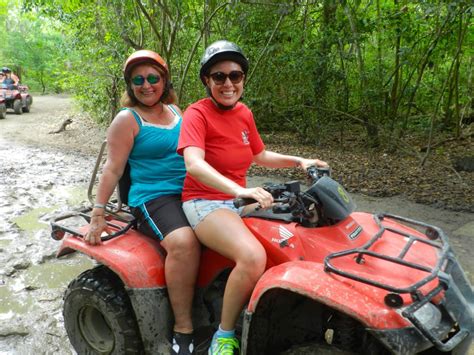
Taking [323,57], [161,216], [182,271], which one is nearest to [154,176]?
[161,216]

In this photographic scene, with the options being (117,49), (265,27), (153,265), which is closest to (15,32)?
(117,49)

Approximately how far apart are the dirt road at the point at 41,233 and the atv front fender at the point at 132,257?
37.2 inches

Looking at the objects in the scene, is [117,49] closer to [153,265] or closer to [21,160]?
[21,160]

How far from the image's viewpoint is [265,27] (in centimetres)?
896

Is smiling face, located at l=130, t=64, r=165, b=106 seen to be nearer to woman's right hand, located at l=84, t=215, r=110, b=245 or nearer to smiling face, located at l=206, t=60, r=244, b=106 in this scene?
smiling face, located at l=206, t=60, r=244, b=106

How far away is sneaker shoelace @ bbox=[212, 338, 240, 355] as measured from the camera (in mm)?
2162

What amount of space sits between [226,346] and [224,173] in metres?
0.97

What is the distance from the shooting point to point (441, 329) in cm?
174

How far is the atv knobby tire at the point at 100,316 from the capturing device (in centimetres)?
261

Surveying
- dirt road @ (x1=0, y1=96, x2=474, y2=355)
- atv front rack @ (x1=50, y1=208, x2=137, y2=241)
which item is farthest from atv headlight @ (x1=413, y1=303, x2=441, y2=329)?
dirt road @ (x1=0, y1=96, x2=474, y2=355)

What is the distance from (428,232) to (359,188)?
402 cm

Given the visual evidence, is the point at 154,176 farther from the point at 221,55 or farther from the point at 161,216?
the point at 221,55

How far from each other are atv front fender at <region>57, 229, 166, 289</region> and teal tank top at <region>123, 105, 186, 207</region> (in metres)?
0.25

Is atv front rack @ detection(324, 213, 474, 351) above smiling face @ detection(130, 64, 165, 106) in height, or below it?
below
